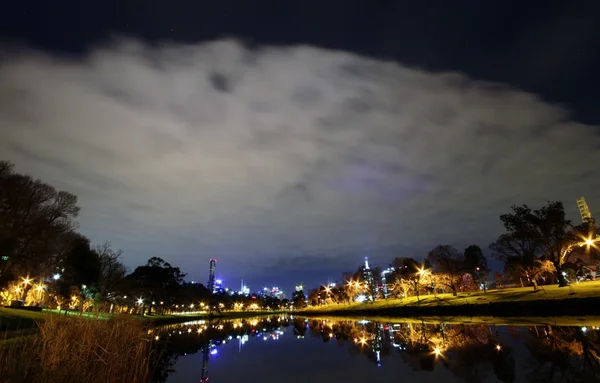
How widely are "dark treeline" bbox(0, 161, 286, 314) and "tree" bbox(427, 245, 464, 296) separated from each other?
66.4 meters

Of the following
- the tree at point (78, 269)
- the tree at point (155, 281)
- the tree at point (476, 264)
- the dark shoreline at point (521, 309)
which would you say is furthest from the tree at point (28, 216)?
the tree at point (476, 264)

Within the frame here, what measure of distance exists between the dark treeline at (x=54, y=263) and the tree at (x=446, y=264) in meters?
66.4

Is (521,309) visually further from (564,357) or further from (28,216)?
(28,216)

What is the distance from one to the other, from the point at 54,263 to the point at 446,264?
79151 mm

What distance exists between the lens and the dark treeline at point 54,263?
1518 inches

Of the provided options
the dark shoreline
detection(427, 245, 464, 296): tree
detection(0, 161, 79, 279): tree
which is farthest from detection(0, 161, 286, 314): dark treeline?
detection(427, 245, 464, 296): tree

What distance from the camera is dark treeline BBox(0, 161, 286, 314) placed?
127 feet

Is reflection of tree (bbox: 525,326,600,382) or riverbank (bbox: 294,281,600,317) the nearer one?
reflection of tree (bbox: 525,326,600,382)

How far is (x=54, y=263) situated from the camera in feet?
185

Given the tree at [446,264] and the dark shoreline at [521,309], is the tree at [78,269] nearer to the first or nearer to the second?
the dark shoreline at [521,309]

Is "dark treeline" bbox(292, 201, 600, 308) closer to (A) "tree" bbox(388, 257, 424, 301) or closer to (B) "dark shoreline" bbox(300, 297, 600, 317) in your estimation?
(A) "tree" bbox(388, 257, 424, 301)

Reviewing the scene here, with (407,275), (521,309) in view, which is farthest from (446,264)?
(521,309)

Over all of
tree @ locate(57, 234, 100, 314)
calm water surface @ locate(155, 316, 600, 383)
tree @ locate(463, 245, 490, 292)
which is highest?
tree @ locate(463, 245, 490, 292)

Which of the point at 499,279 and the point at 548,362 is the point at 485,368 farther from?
the point at 499,279
